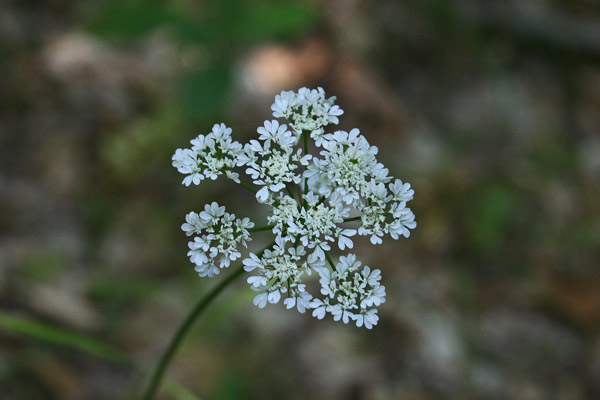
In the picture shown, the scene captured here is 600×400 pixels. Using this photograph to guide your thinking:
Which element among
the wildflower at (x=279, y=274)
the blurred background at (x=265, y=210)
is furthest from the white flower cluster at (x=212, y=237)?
the blurred background at (x=265, y=210)

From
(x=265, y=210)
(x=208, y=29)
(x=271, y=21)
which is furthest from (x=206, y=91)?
(x=265, y=210)

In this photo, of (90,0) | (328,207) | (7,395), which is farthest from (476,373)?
(90,0)

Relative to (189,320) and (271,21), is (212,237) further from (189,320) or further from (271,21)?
(271,21)

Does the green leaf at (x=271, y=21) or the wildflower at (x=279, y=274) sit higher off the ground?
the green leaf at (x=271, y=21)

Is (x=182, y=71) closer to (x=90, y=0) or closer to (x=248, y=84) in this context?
(x=248, y=84)

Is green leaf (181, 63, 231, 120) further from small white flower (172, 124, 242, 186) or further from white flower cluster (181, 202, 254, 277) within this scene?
white flower cluster (181, 202, 254, 277)

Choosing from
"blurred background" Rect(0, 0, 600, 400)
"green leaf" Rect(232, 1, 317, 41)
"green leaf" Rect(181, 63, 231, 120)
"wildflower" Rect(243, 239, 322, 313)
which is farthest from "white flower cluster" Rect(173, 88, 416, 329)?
"green leaf" Rect(232, 1, 317, 41)

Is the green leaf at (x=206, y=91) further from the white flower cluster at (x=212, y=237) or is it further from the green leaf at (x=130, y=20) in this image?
the white flower cluster at (x=212, y=237)
